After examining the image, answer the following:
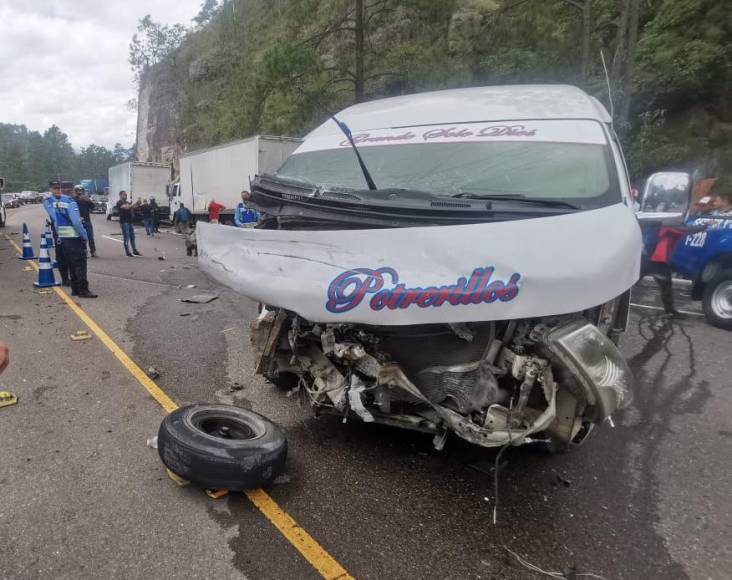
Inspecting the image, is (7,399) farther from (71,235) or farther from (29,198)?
(29,198)

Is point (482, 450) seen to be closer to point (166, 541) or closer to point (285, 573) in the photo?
point (285, 573)

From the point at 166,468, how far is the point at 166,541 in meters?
0.67

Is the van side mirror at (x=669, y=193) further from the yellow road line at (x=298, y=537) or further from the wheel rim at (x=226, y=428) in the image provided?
the yellow road line at (x=298, y=537)

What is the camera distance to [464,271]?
229 cm

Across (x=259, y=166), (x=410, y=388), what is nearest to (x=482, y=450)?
(x=410, y=388)

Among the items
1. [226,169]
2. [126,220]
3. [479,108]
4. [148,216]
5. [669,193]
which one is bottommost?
[148,216]

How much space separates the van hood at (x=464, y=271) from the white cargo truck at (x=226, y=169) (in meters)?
11.9

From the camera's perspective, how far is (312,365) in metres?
3.03

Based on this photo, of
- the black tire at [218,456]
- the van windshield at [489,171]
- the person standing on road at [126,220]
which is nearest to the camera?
the black tire at [218,456]

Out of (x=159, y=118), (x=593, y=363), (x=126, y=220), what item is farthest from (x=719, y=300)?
(x=159, y=118)

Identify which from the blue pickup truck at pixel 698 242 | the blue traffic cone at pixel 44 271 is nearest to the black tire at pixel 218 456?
the blue pickup truck at pixel 698 242

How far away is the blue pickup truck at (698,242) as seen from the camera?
6.62 metres

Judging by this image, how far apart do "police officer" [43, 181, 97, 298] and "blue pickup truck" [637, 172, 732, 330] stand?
7.79 meters

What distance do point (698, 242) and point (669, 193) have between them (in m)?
0.81
